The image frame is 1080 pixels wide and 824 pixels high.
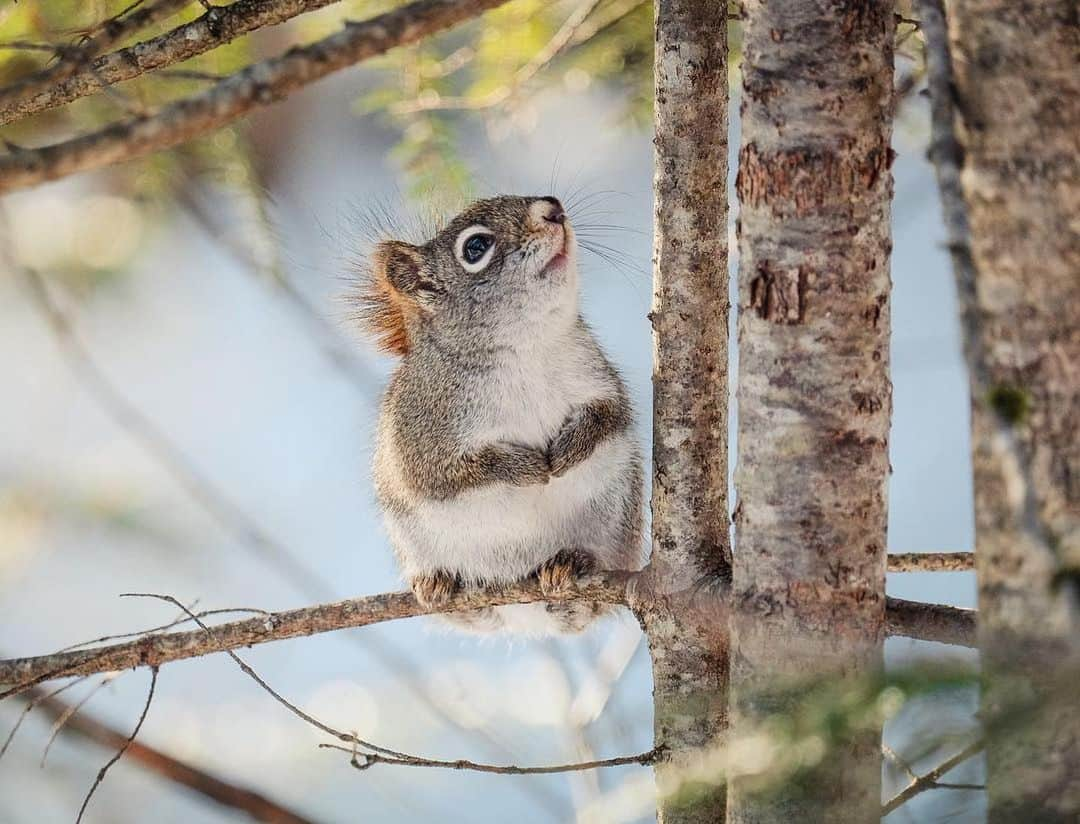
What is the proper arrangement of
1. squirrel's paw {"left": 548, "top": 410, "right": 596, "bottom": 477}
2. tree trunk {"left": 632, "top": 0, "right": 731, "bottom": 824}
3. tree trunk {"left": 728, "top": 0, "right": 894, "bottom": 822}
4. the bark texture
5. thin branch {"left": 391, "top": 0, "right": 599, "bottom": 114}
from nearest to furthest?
tree trunk {"left": 728, "top": 0, "right": 894, "bottom": 822} → tree trunk {"left": 632, "top": 0, "right": 731, "bottom": 824} → the bark texture → thin branch {"left": 391, "top": 0, "right": 599, "bottom": 114} → squirrel's paw {"left": 548, "top": 410, "right": 596, "bottom": 477}

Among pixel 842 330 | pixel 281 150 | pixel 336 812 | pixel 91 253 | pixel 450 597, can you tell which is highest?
pixel 281 150

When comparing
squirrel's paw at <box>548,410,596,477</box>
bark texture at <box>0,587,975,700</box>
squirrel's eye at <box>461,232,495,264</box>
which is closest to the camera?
bark texture at <box>0,587,975,700</box>

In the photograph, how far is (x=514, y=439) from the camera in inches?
79.5

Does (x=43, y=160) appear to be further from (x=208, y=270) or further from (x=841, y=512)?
(x=208, y=270)

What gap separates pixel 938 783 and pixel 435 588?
1.06 metres

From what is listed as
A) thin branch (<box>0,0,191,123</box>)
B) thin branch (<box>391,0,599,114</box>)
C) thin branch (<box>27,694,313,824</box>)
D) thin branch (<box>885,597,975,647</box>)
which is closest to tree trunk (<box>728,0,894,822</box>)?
thin branch (<box>885,597,975,647</box>)

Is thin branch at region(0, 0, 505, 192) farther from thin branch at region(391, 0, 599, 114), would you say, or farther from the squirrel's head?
the squirrel's head

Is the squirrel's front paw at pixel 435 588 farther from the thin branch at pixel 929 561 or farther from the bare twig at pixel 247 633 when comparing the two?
the thin branch at pixel 929 561

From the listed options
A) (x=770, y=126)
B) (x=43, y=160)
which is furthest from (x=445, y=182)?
(x=43, y=160)

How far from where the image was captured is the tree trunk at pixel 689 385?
1.51 m

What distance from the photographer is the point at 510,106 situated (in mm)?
2162

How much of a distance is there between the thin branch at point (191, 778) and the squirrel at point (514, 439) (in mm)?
376

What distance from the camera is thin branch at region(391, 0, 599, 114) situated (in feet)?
5.99

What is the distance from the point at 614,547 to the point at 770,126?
103 centimetres
